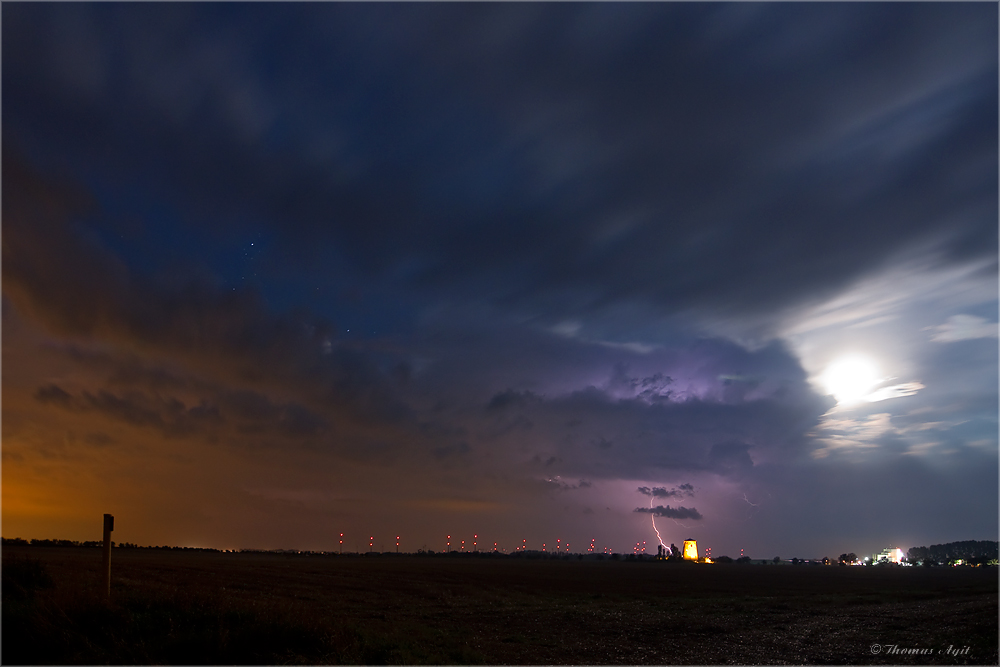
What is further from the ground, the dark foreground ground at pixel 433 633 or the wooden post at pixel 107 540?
the wooden post at pixel 107 540

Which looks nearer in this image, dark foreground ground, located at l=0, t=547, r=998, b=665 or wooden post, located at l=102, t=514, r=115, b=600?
dark foreground ground, located at l=0, t=547, r=998, b=665

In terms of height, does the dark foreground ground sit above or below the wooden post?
below

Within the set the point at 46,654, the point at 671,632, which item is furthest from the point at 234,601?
the point at 671,632

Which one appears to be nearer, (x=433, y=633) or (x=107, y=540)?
(x=107, y=540)

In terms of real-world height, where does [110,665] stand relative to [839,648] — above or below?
above

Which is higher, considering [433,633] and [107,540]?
[107,540]

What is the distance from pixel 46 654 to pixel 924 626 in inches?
941

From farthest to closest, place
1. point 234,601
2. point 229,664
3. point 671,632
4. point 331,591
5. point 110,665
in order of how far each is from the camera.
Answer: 1. point 331,591
2. point 671,632
3. point 234,601
4. point 229,664
5. point 110,665

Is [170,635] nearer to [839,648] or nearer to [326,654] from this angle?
[326,654]

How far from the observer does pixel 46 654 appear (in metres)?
12.7

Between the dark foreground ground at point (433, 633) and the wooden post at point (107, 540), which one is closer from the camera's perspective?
the dark foreground ground at point (433, 633)

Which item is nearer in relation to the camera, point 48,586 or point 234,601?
point 234,601

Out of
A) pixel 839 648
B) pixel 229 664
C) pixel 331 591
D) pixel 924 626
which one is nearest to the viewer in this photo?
pixel 229 664

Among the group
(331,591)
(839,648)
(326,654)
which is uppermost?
(326,654)
